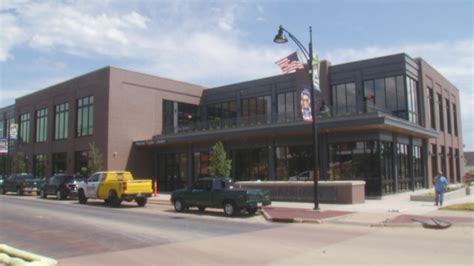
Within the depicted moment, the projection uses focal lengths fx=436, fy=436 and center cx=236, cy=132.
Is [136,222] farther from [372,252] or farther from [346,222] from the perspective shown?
[372,252]

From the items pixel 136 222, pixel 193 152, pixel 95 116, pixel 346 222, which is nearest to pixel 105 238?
pixel 136 222

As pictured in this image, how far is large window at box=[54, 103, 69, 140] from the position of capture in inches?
1722

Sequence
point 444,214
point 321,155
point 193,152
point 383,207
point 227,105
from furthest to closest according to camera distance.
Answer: point 227,105 → point 193,152 → point 321,155 → point 383,207 → point 444,214

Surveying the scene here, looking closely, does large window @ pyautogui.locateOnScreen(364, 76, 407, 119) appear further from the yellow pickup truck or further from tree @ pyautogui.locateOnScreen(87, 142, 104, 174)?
tree @ pyautogui.locateOnScreen(87, 142, 104, 174)

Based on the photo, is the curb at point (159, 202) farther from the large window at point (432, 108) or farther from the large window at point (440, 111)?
the large window at point (440, 111)

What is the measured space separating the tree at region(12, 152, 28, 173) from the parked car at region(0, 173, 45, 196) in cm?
982

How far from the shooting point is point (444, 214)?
16844 mm

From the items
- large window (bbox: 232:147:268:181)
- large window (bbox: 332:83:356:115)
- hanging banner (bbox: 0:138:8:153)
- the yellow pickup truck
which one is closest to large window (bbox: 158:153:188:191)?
large window (bbox: 232:147:268:181)

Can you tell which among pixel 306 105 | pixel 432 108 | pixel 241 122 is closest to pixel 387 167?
pixel 306 105

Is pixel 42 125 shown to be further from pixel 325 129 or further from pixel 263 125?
pixel 325 129

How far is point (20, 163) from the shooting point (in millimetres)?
48125

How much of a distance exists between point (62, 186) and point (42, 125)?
66.5ft

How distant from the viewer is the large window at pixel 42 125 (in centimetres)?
4709

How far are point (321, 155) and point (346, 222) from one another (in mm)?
12227
